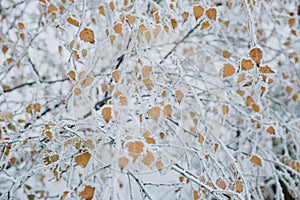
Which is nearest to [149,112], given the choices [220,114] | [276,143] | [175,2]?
[175,2]

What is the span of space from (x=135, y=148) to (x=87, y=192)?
18 centimetres

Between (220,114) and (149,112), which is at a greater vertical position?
(220,114)

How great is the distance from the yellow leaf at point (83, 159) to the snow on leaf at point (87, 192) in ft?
0.17

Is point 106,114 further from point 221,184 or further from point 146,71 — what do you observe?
point 221,184

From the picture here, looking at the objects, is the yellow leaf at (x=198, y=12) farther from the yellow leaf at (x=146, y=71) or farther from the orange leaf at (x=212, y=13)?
the yellow leaf at (x=146, y=71)

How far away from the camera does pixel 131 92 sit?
1036 millimetres

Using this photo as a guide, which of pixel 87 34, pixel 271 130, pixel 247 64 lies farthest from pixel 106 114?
pixel 271 130

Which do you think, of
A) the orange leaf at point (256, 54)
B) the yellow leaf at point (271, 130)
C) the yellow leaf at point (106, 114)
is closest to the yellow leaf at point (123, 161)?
the yellow leaf at point (106, 114)

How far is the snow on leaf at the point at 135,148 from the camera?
0.80 metres

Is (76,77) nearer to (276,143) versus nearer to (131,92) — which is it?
(131,92)

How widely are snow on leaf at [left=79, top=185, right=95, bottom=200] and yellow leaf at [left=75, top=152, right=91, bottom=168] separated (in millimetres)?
51

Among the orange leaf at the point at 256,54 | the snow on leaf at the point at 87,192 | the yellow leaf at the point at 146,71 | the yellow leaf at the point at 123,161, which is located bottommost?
the snow on leaf at the point at 87,192

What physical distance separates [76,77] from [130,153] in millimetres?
324

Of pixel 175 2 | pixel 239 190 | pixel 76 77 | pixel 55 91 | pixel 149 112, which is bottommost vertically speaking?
pixel 239 190
